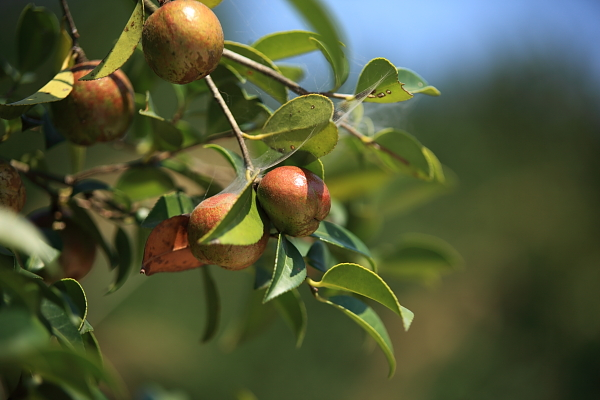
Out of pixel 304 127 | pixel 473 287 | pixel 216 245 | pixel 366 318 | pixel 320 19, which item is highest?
pixel 320 19

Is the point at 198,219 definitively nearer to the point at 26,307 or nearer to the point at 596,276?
the point at 26,307

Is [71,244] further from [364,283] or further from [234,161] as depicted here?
[364,283]

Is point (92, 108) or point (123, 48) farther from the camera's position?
point (92, 108)

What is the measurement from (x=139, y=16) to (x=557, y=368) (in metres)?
3.36

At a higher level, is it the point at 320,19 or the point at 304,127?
the point at 320,19

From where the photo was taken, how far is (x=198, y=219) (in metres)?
0.51

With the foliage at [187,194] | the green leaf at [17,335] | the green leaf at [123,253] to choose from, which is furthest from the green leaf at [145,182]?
the green leaf at [17,335]

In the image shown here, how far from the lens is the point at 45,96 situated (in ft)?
1.85

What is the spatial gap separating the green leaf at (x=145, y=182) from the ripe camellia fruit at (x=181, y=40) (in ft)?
1.29

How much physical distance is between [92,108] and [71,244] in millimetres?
225

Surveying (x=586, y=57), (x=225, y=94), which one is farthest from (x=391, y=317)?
(x=225, y=94)

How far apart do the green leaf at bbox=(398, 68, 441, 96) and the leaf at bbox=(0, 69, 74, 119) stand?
1.38 feet

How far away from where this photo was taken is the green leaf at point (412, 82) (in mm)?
641

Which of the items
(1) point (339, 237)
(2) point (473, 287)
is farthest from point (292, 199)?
(2) point (473, 287)
